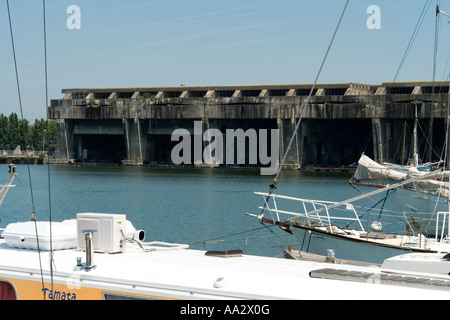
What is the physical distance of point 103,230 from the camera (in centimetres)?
1346

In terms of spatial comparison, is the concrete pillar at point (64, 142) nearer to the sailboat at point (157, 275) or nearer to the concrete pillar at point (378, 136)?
the concrete pillar at point (378, 136)

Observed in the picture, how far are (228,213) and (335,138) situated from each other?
248 feet

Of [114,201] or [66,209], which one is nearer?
[66,209]

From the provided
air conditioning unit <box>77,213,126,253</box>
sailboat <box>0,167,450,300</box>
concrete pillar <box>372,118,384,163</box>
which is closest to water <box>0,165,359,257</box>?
air conditioning unit <box>77,213,126,253</box>

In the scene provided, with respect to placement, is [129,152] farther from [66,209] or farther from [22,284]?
[22,284]

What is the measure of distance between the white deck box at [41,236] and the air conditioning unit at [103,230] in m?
0.33

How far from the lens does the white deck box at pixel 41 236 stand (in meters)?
13.0

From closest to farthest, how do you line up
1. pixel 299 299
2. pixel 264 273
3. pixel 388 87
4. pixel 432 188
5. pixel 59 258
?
1. pixel 299 299
2. pixel 264 273
3. pixel 59 258
4. pixel 432 188
5. pixel 388 87

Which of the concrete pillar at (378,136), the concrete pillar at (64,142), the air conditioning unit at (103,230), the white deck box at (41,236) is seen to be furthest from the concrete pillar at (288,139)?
the air conditioning unit at (103,230)

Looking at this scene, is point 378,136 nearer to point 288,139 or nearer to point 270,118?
point 288,139

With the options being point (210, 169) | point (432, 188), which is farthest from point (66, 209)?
point (210, 169)

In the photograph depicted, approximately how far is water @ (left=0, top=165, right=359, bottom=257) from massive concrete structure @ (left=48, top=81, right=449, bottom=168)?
10.4 metres

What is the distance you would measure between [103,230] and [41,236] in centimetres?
113

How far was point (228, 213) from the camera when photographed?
60.2 meters
